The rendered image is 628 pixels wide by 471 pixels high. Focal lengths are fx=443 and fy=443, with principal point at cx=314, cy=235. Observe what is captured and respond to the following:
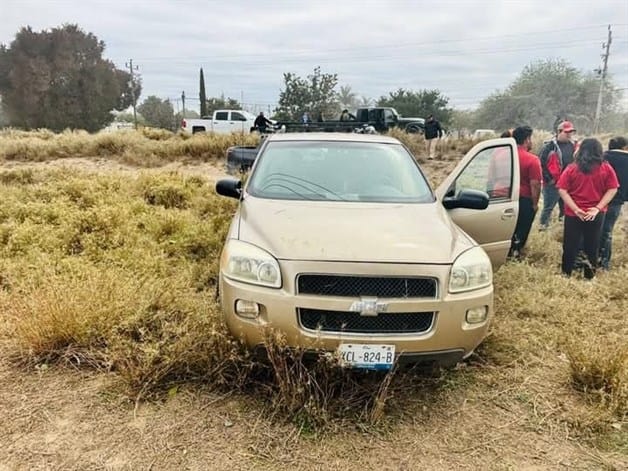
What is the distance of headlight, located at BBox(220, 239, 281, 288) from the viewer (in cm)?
240

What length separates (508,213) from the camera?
3.96m

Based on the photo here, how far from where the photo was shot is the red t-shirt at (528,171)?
16.4ft

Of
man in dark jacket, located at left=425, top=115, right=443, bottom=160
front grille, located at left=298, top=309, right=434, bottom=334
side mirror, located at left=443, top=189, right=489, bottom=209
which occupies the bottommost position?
front grille, located at left=298, top=309, right=434, bottom=334

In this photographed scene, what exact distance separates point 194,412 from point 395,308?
127 centimetres

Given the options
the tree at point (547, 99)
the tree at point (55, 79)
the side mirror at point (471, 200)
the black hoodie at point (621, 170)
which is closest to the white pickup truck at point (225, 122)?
the tree at point (55, 79)

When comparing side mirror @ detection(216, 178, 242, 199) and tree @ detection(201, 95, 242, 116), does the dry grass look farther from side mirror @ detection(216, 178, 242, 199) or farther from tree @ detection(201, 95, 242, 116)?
tree @ detection(201, 95, 242, 116)

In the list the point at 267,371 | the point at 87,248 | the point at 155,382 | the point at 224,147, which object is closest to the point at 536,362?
the point at 267,371

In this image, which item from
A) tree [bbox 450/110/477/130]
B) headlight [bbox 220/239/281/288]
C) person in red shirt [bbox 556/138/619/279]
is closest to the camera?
headlight [bbox 220/239/281/288]

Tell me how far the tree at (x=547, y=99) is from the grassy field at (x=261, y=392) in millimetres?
46933

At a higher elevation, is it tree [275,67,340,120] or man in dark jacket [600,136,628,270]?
tree [275,67,340,120]

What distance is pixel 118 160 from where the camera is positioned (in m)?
14.2

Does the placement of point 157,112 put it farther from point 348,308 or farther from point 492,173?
point 348,308

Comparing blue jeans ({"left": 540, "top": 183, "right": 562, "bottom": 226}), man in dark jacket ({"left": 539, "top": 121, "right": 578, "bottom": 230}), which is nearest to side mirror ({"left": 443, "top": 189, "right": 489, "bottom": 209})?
man in dark jacket ({"left": 539, "top": 121, "right": 578, "bottom": 230})

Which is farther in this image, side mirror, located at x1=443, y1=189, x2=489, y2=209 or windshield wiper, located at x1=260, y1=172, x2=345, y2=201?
side mirror, located at x1=443, y1=189, x2=489, y2=209
